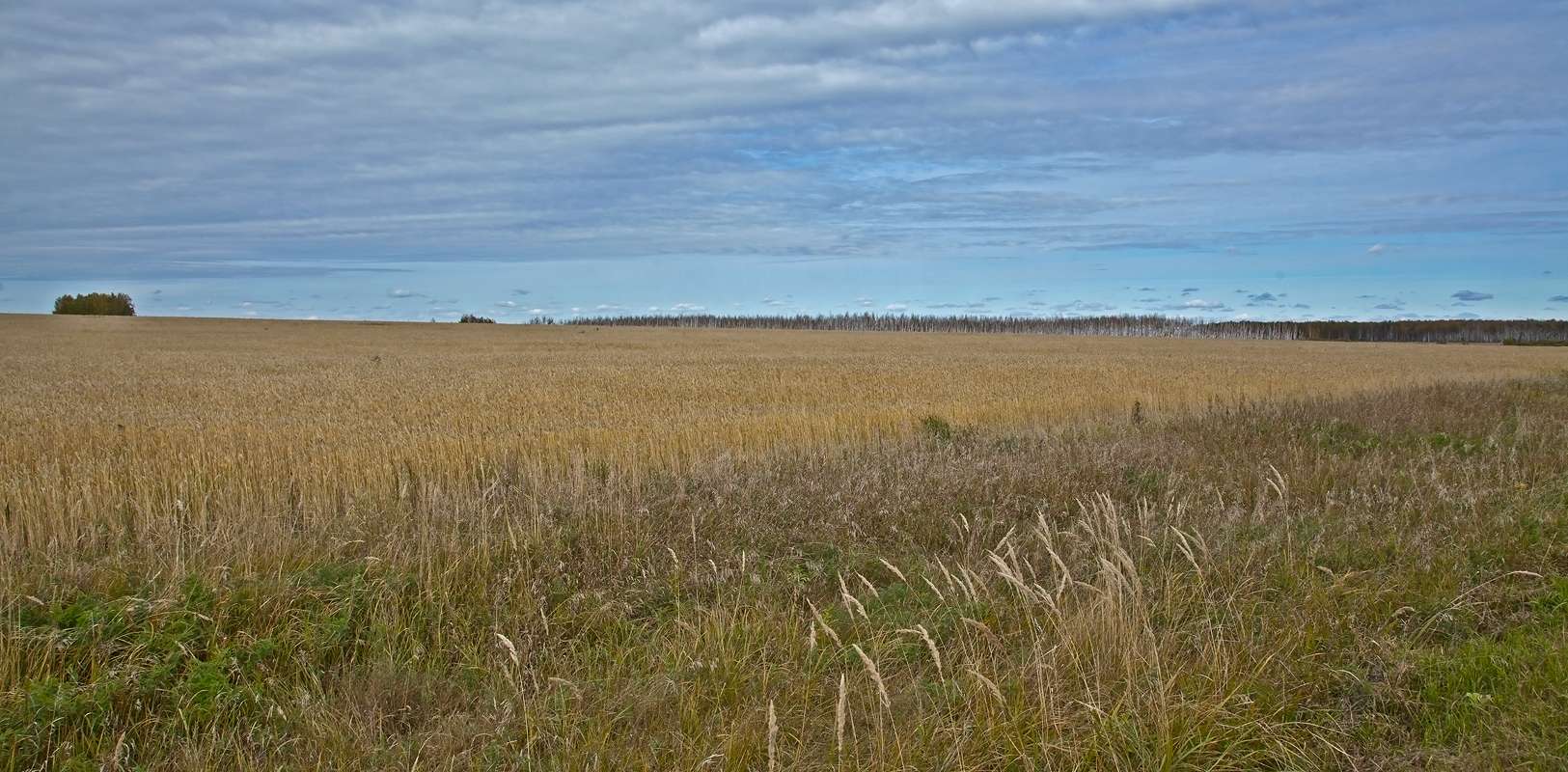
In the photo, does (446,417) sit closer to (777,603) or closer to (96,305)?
(777,603)

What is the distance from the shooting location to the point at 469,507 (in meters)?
7.46

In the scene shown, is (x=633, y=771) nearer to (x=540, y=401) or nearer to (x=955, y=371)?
(x=540, y=401)

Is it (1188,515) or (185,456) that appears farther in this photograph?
(185,456)

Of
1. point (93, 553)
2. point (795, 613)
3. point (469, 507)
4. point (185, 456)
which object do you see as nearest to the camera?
point (795, 613)

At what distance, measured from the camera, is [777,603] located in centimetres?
564

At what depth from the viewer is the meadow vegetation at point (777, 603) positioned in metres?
4.00

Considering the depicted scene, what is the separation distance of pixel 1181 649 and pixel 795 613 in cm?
218

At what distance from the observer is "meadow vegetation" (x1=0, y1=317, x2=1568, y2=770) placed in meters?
4.00

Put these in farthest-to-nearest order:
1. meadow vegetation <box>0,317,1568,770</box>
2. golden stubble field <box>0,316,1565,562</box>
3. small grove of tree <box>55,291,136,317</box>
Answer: small grove of tree <box>55,291,136,317</box>
golden stubble field <box>0,316,1565,562</box>
meadow vegetation <box>0,317,1568,770</box>

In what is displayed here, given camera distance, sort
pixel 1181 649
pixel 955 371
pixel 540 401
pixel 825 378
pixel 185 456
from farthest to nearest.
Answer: pixel 955 371
pixel 825 378
pixel 540 401
pixel 185 456
pixel 1181 649

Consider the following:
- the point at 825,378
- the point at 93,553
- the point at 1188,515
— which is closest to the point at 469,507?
the point at 93,553

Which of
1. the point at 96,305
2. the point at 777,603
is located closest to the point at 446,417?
the point at 777,603

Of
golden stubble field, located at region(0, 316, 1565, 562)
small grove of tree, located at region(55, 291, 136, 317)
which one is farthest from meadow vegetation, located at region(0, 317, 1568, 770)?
small grove of tree, located at region(55, 291, 136, 317)

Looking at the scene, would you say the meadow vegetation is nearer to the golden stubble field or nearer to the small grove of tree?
the golden stubble field
